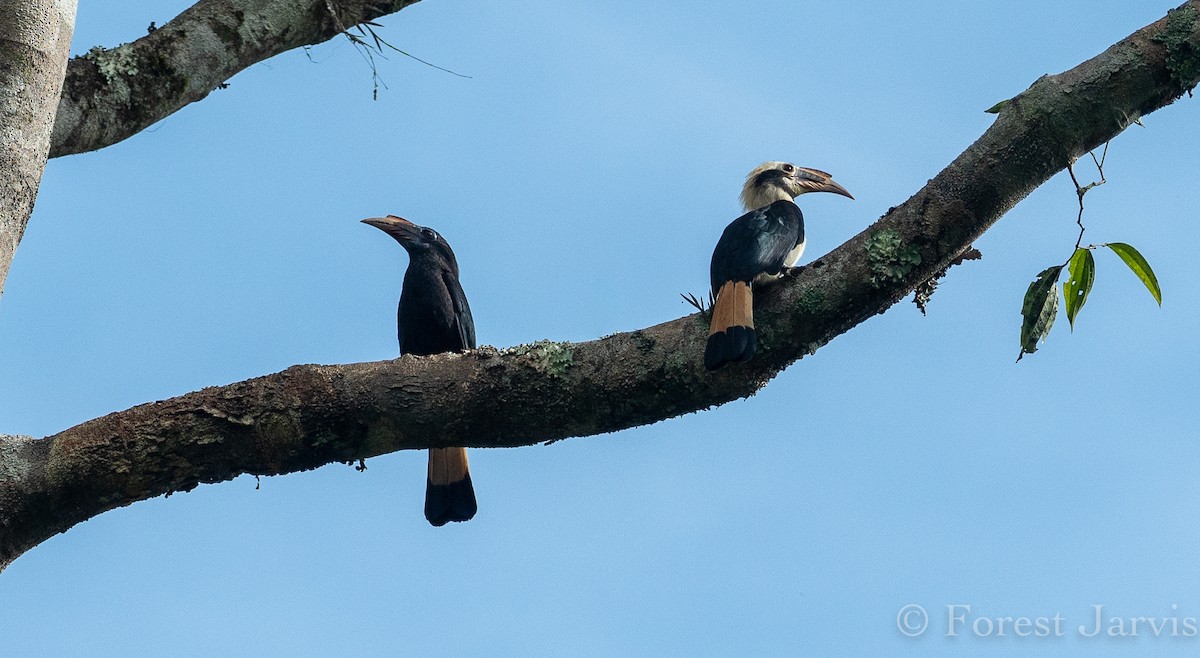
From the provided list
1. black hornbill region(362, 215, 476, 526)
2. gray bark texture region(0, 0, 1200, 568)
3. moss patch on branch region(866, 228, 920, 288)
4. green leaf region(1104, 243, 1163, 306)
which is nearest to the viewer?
gray bark texture region(0, 0, 1200, 568)

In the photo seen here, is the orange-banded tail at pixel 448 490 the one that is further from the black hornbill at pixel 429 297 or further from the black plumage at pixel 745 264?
the black plumage at pixel 745 264

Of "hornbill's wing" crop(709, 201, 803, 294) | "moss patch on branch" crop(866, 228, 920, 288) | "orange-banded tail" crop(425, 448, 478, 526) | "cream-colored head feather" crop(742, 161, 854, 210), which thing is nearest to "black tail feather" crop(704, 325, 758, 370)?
"moss patch on branch" crop(866, 228, 920, 288)

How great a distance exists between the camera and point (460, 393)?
11.2 feet

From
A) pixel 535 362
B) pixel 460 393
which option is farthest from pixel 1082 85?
pixel 460 393

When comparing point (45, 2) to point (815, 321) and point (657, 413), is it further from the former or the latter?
point (815, 321)

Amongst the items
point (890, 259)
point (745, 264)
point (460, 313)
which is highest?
point (460, 313)

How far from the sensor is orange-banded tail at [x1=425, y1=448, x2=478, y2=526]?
17.5 feet

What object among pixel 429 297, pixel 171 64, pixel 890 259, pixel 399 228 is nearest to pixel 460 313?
pixel 429 297

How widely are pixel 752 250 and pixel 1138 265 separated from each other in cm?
139

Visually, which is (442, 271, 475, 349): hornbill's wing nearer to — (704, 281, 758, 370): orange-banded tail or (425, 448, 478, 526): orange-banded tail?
(425, 448, 478, 526): orange-banded tail

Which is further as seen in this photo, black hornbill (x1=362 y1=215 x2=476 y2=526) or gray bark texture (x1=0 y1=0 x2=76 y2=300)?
black hornbill (x1=362 y1=215 x2=476 y2=526)

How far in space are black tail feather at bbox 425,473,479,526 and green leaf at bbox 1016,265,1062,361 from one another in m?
2.53

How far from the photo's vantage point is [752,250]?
15.1 ft

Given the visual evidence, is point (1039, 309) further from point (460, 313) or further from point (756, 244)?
point (460, 313)
